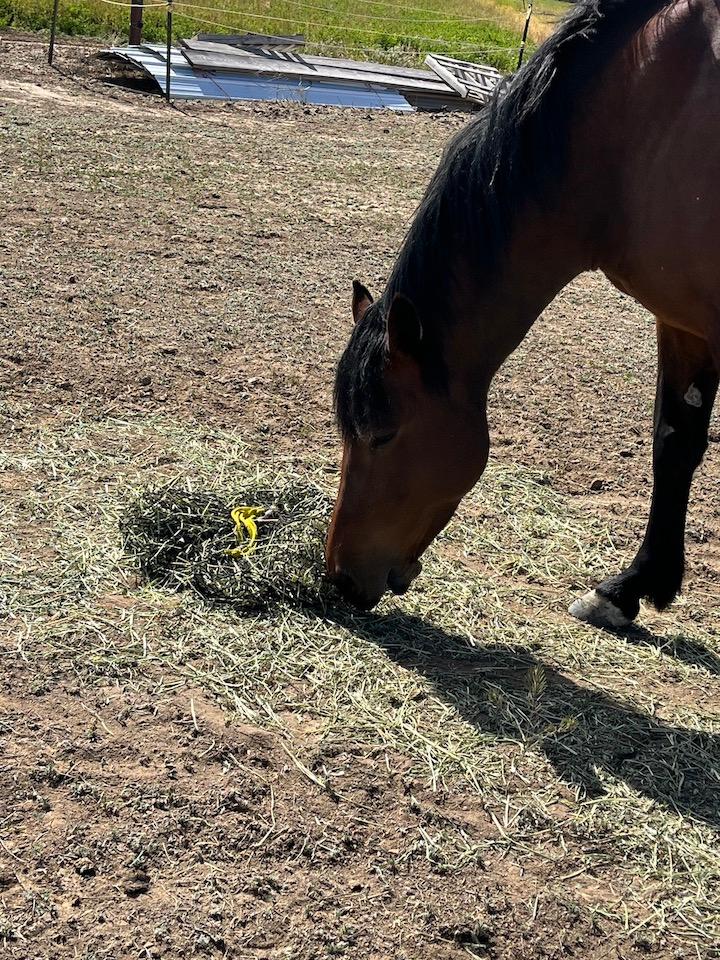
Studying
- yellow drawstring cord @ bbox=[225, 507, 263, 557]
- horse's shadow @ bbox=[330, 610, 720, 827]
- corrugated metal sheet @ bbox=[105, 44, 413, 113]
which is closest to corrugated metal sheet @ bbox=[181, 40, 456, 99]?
corrugated metal sheet @ bbox=[105, 44, 413, 113]

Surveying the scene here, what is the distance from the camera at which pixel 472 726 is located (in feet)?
10.6

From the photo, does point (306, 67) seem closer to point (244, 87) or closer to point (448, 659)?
point (244, 87)

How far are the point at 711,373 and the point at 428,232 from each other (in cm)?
127

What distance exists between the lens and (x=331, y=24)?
1919 centimetres

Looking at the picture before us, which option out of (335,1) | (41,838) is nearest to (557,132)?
(41,838)

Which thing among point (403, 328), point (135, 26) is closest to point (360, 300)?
point (403, 328)

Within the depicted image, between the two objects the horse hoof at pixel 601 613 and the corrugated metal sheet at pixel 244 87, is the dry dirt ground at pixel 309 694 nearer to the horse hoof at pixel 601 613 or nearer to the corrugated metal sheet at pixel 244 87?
the horse hoof at pixel 601 613

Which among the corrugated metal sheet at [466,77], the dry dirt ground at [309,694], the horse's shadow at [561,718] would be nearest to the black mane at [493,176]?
the horse's shadow at [561,718]

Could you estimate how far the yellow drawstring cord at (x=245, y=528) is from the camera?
387 cm

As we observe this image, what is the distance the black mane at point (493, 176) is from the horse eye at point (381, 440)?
0.16 feet

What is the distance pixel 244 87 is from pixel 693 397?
9826 mm

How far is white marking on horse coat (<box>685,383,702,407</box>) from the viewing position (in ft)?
12.6

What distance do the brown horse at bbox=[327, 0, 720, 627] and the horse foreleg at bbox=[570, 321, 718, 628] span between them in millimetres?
→ 609

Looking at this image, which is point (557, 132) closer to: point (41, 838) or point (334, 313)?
point (41, 838)
